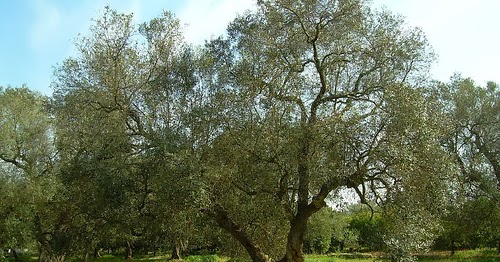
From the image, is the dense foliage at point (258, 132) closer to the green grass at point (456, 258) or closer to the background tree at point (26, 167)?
the background tree at point (26, 167)

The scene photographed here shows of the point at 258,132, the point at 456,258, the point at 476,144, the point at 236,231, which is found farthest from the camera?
the point at 456,258

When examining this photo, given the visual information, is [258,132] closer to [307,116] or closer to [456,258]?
[307,116]

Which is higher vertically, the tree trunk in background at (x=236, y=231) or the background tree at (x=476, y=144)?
the background tree at (x=476, y=144)

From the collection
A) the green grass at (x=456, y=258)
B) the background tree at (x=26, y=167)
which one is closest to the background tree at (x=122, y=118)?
the background tree at (x=26, y=167)

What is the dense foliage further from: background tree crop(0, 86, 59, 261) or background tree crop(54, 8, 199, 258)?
background tree crop(0, 86, 59, 261)

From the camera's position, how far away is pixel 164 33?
723 inches

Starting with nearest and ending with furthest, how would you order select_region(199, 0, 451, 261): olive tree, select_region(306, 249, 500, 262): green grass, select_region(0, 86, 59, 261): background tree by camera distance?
select_region(199, 0, 451, 261): olive tree < select_region(0, 86, 59, 261): background tree < select_region(306, 249, 500, 262): green grass

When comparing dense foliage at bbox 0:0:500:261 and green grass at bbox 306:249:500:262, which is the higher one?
dense foliage at bbox 0:0:500:261

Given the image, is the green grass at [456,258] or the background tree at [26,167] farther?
the green grass at [456,258]

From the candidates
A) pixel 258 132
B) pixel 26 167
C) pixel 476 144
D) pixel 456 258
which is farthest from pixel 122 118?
pixel 456 258

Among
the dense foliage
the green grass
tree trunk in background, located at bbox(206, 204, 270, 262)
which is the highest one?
the dense foliage

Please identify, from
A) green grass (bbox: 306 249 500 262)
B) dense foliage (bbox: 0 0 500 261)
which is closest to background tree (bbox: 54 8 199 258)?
dense foliage (bbox: 0 0 500 261)

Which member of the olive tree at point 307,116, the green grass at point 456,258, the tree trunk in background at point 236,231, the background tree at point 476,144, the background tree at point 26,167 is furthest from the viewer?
the green grass at point 456,258

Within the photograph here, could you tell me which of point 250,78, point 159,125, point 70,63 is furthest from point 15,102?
point 250,78
